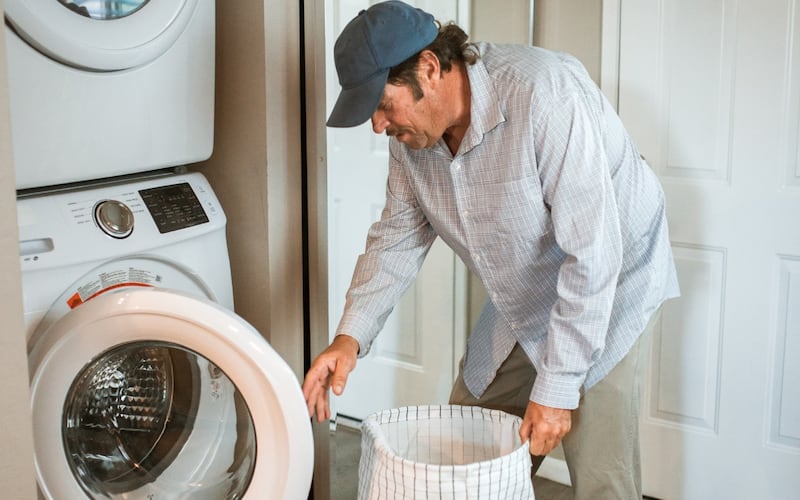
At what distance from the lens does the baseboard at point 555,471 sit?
8.85ft

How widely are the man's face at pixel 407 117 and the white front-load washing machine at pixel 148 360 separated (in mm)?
426

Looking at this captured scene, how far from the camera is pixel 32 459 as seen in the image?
146 centimetres

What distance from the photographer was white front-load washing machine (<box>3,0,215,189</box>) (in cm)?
164

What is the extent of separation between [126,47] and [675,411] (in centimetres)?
163

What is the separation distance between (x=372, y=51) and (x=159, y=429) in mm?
904

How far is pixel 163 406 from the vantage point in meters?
1.92

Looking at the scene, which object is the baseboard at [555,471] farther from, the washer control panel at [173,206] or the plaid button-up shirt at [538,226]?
the washer control panel at [173,206]

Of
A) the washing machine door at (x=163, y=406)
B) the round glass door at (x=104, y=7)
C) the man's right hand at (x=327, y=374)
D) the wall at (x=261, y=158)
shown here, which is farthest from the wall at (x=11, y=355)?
the wall at (x=261, y=158)

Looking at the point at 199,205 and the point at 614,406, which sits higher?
the point at 199,205

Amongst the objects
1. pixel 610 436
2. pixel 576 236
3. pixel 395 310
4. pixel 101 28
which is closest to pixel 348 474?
pixel 395 310

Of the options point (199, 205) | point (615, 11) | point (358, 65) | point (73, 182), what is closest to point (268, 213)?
point (199, 205)

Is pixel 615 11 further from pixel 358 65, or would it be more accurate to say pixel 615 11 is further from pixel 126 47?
pixel 126 47

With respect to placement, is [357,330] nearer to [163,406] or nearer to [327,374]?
[327,374]

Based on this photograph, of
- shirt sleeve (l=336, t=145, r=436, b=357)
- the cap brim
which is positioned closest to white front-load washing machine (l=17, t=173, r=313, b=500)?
shirt sleeve (l=336, t=145, r=436, b=357)
